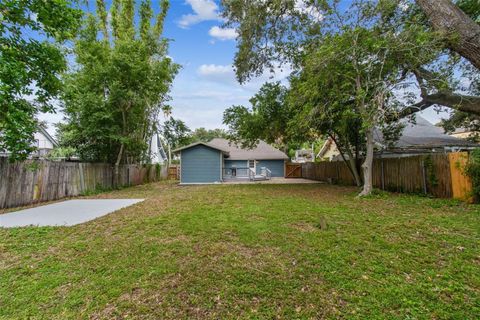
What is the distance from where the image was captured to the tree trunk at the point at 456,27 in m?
6.05

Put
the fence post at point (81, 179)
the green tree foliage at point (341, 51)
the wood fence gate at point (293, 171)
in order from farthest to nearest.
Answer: the wood fence gate at point (293, 171)
the fence post at point (81, 179)
the green tree foliage at point (341, 51)

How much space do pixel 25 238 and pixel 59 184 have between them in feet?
19.0

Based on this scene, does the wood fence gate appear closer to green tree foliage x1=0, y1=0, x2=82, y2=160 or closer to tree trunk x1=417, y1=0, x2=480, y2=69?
tree trunk x1=417, y1=0, x2=480, y2=69

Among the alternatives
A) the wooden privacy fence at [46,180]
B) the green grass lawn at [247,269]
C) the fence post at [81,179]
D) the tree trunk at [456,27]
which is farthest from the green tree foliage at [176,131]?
the tree trunk at [456,27]

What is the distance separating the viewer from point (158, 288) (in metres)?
2.56

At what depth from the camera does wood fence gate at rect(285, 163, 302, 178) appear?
23.1 m

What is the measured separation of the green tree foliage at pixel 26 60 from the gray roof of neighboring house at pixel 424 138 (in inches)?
549

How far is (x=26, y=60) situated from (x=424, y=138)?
685 inches

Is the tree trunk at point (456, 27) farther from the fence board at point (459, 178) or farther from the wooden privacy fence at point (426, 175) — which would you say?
the wooden privacy fence at point (426, 175)

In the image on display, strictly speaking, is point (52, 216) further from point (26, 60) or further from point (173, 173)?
point (173, 173)

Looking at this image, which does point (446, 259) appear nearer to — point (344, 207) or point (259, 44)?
point (344, 207)

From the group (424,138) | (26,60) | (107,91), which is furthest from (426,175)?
(107,91)

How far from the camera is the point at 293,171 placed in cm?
2327

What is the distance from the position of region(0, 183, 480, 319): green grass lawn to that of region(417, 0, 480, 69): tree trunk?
450 cm
